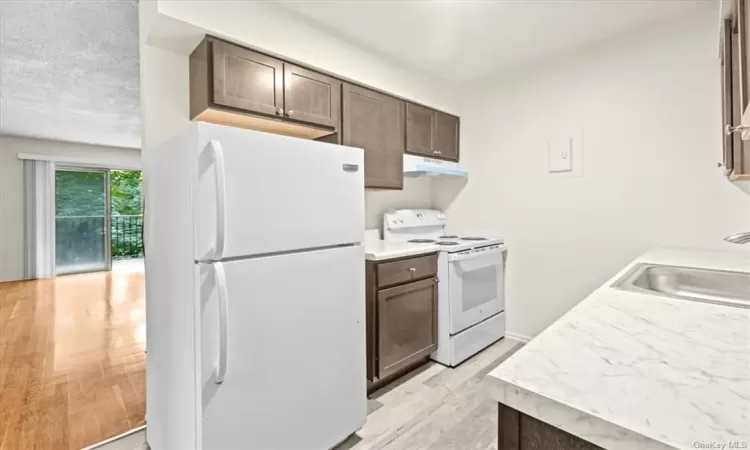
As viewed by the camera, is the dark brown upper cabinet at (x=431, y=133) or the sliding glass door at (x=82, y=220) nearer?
the dark brown upper cabinet at (x=431, y=133)

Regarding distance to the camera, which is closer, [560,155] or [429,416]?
[429,416]

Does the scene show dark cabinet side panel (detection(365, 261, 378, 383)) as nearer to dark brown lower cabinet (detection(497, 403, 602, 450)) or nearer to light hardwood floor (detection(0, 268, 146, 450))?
light hardwood floor (detection(0, 268, 146, 450))

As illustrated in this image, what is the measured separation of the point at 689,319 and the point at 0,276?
28.0 ft

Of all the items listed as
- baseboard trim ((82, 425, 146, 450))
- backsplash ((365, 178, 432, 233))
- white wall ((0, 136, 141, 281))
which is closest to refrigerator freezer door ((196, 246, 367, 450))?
baseboard trim ((82, 425, 146, 450))

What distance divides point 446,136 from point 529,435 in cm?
288

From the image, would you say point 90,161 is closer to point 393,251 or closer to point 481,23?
point 393,251

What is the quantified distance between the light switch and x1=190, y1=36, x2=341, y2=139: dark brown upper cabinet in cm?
172

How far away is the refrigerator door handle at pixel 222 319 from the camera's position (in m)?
1.19

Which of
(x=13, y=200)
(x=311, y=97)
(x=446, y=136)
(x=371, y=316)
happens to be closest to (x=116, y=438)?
(x=371, y=316)

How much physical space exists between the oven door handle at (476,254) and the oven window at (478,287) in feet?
0.36

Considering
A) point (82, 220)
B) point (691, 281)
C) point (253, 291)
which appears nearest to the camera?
point (253, 291)

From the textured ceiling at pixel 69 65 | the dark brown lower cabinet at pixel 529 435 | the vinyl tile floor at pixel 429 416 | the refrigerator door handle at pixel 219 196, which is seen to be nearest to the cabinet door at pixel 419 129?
the vinyl tile floor at pixel 429 416

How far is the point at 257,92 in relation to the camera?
190 centimetres

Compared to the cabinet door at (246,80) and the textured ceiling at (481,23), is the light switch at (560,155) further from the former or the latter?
the cabinet door at (246,80)
